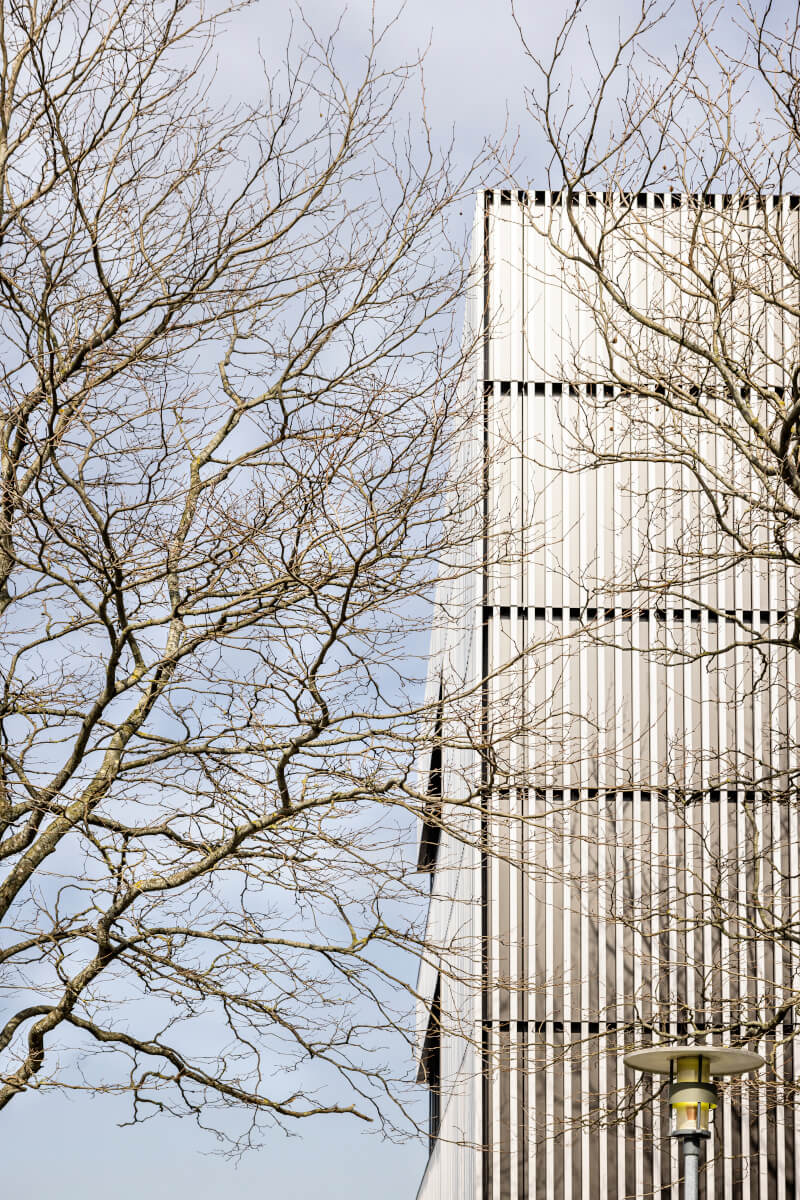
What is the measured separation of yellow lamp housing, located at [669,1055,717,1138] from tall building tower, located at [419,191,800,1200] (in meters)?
1.54

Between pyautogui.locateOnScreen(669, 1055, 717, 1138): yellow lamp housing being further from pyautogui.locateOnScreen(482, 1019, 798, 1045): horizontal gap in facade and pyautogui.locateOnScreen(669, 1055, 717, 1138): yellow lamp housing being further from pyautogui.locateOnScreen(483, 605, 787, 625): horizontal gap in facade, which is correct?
pyautogui.locateOnScreen(483, 605, 787, 625): horizontal gap in facade

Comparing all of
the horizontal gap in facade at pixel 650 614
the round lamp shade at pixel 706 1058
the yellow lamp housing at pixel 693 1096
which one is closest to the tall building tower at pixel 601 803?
the horizontal gap in facade at pixel 650 614

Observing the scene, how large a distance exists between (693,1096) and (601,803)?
3.76 m

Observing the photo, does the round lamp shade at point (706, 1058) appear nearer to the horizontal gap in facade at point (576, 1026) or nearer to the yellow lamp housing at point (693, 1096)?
the yellow lamp housing at point (693, 1096)

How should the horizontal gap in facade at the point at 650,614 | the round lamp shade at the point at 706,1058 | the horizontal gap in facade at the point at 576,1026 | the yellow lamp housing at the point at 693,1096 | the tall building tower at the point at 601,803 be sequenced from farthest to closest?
the horizontal gap in facade at the point at 650,614, the horizontal gap in facade at the point at 576,1026, the tall building tower at the point at 601,803, the yellow lamp housing at the point at 693,1096, the round lamp shade at the point at 706,1058

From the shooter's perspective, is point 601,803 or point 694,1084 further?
point 601,803

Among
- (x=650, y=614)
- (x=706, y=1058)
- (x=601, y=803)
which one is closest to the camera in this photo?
(x=706, y=1058)

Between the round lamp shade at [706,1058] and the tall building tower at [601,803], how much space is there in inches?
54.9

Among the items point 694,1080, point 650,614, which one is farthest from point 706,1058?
point 650,614

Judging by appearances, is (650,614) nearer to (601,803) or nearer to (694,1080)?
(601,803)

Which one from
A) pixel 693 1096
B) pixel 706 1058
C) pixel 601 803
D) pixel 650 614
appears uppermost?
pixel 650 614

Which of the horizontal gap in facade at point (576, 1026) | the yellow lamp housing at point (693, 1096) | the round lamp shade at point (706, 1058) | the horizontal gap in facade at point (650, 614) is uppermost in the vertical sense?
the horizontal gap in facade at point (650, 614)

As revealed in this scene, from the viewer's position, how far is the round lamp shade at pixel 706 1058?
861 centimetres

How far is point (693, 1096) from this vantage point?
8.76 metres
